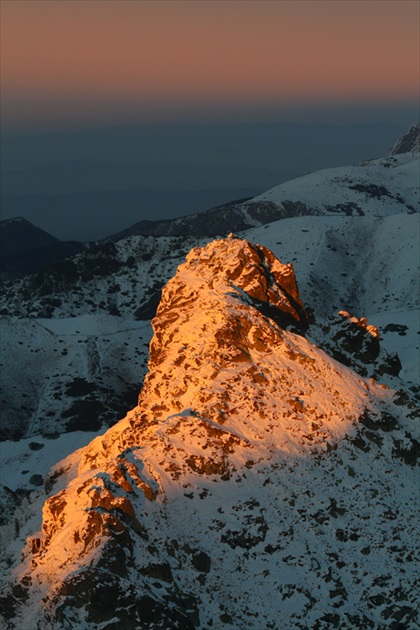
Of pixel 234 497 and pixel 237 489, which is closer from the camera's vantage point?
pixel 234 497

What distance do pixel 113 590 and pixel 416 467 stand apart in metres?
23.7

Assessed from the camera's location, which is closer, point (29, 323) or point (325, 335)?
point (325, 335)

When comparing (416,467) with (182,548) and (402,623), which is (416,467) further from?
(182,548)

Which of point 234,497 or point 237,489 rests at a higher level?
point 237,489

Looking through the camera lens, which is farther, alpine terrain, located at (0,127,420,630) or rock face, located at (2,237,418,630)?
alpine terrain, located at (0,127,420,630)

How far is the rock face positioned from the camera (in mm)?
40531

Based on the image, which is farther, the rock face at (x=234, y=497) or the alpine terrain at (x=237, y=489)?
the alpine terrain at (x=237, y=489)

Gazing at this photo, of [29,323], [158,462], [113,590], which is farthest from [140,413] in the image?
[29,323]

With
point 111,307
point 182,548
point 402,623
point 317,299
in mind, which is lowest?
point 111,307

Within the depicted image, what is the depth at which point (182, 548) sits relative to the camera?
1729 inches

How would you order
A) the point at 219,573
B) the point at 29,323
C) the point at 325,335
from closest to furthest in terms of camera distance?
the point at 219,573 < the point at 325,335 < the point at 29,323

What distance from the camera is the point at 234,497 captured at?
47.0 metres

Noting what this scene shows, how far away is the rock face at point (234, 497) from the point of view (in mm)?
40531

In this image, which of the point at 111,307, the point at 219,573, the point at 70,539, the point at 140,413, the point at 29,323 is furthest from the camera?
the point at 111,307
